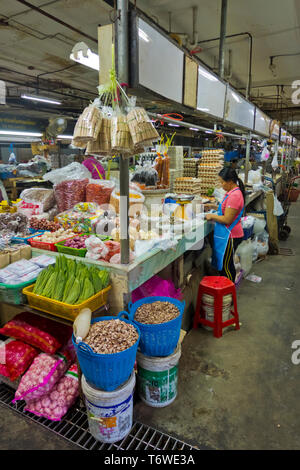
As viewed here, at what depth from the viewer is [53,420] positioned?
6.73 ft

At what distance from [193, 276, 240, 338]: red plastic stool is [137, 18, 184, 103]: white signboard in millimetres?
1975

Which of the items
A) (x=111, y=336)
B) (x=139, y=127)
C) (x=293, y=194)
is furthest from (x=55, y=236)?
(x=293, y=194)

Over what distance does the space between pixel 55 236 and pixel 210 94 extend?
2615 millimetres

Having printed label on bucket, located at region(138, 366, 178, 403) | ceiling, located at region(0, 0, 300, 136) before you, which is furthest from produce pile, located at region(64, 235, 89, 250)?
ceiling, located at region(0, 0, 300, 136)

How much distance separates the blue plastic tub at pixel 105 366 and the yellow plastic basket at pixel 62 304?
0.65 ft

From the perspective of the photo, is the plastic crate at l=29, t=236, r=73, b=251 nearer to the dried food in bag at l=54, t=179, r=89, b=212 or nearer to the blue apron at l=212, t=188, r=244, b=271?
the dried food in bag at l=54, t=179, r=89, b=212

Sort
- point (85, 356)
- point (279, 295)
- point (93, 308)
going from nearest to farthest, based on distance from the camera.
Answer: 1. point (85, 356)
2. point (93, 308)
3. point (279, 295)

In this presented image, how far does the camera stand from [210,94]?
364 centimetres

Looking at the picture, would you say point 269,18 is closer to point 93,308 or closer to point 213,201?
point 213,201

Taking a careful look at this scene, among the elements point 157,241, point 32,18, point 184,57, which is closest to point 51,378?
point 157,241

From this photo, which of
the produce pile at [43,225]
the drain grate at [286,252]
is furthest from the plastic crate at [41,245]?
the drain grate at [286,252]

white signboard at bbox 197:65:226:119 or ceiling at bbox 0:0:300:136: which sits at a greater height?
ceiling at bbox 0:0:300:136

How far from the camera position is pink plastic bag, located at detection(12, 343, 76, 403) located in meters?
2.02

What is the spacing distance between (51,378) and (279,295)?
3445 millimetres
